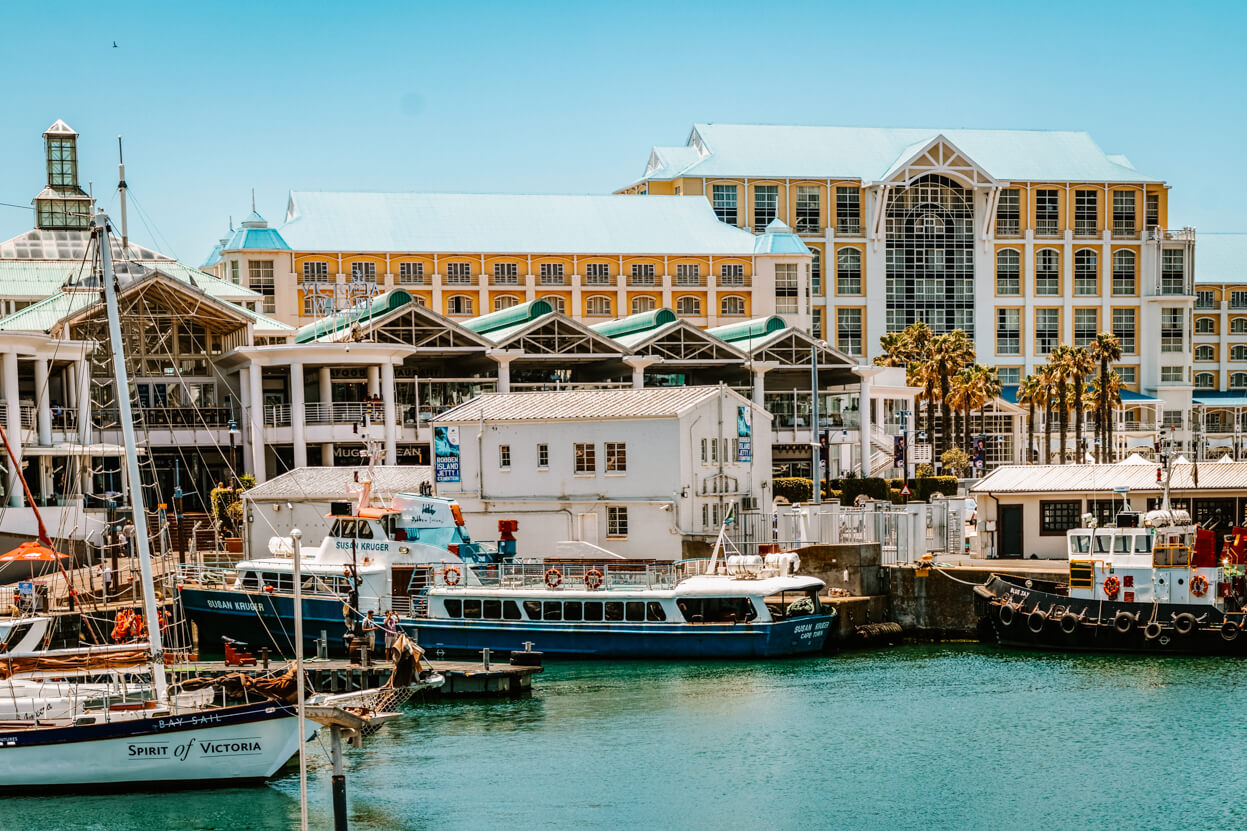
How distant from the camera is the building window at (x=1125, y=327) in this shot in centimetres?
13188

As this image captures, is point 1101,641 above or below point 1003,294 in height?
below

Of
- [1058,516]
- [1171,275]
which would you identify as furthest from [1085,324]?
[1058,516]

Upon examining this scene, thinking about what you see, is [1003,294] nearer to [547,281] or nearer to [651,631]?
[547,281]

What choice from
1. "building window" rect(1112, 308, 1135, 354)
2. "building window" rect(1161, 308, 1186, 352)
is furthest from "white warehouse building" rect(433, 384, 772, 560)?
"building window" rect(1161, 308, 1186, 352)

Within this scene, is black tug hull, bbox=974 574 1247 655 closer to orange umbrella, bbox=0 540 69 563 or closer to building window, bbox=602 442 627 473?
building window, bbox=602 442 627 473

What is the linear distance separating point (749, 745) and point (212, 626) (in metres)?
22.3

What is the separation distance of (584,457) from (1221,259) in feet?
352

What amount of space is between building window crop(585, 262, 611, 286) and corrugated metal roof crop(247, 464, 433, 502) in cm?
4265

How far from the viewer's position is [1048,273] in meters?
132

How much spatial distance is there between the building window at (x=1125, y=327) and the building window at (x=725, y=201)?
3229 cm

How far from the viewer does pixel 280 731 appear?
121 feet

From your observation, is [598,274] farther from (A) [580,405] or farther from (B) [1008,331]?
(A) [580,405]

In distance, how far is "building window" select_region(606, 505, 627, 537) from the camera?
2440 inches

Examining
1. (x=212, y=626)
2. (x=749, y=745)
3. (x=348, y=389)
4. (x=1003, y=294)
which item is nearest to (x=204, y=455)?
(x=348, y=389)
